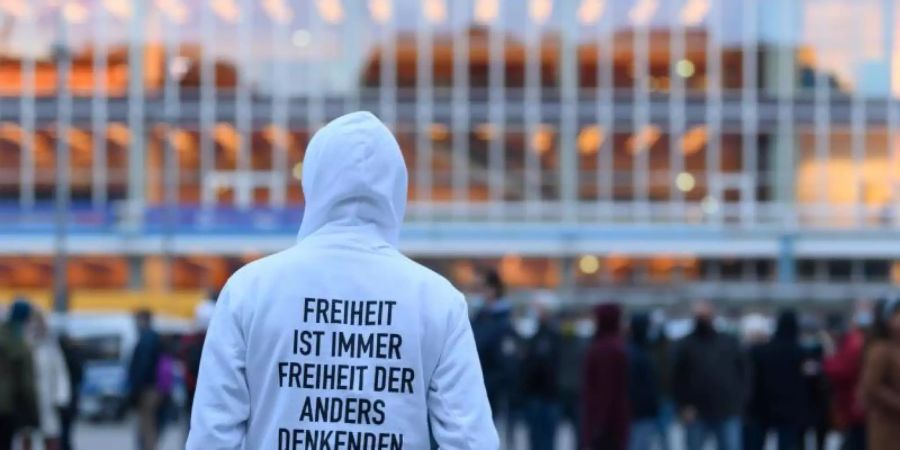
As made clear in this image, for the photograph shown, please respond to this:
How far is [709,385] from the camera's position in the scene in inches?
630

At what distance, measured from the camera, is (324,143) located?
4.12m

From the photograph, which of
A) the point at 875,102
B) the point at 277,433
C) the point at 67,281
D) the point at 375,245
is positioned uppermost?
the point at 875,102

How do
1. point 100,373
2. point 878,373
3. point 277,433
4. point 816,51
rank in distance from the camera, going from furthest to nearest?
1. point 816,51
2. point 100,373
3. point 878,373
4. point 277,433

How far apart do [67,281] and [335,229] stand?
45322mm

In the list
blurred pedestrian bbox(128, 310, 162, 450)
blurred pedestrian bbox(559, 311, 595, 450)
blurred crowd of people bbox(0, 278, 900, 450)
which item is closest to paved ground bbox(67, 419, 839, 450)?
blurred pedestrian bbox(128, 310, 162, 450)

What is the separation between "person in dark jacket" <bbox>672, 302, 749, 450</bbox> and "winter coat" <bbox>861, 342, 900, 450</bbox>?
16.0 feet

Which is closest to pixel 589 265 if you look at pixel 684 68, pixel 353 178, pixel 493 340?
pixel 684 68

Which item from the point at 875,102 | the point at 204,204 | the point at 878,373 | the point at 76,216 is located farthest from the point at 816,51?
the point at 878,373

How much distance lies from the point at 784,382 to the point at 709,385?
0.67 metres

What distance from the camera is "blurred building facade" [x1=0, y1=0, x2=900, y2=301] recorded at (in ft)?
158

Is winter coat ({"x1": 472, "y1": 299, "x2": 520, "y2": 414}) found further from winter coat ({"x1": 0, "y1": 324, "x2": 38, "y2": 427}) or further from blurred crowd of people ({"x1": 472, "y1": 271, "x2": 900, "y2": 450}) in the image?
winter coat ({"x1": 0, "y1": 324, "x2": 38, "y2": 427})

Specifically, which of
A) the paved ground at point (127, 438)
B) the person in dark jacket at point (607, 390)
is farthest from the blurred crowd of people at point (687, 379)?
the paved ground at point (127, 438)

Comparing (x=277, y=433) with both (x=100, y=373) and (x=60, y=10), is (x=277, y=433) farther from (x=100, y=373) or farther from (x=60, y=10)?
(x=60, y=10)

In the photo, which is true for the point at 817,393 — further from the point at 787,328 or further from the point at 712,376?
the point at 712,376
